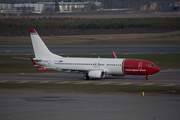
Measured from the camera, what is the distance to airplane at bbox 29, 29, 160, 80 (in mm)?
48625

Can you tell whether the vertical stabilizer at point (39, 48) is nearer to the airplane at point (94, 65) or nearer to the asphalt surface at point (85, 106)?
the airplane at point (94, 65)

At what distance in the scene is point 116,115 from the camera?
2595 cm

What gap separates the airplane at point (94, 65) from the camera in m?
48.6

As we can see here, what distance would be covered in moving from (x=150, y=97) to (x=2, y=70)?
36924 millimetres

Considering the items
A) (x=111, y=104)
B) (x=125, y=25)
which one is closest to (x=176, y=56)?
(x=111, y=104)

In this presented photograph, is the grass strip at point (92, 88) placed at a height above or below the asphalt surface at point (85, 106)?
below

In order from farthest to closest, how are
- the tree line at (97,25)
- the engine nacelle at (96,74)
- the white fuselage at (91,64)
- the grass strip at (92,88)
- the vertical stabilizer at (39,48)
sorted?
the tree line at (97,25) → the vertical stabilizer at (39,48) → the white fuselage at (91,64) → the engine nacelle at (96,74) → the grass strip at (92,88)

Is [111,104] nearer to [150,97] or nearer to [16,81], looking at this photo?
[150,97]

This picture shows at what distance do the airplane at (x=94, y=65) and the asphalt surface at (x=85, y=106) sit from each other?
12947 mm

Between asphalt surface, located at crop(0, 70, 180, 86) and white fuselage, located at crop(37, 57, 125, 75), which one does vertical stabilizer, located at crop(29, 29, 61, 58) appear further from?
asphalt surface, located at crop(0, 70, 180, 86)

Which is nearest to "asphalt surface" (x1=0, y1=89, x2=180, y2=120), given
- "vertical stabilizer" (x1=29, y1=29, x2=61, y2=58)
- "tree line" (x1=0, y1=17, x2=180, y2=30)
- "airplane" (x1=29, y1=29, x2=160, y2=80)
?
"airplane" (x1=29, y1=29, x2=160, y2=80)

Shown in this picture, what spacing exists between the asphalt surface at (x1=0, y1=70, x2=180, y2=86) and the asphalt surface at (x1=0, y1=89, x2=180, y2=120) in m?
10.3

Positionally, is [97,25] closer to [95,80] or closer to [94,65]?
[94,65]

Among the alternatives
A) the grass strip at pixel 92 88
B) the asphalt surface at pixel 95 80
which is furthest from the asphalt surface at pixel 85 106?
the asphalt surface at pixel 95 80
